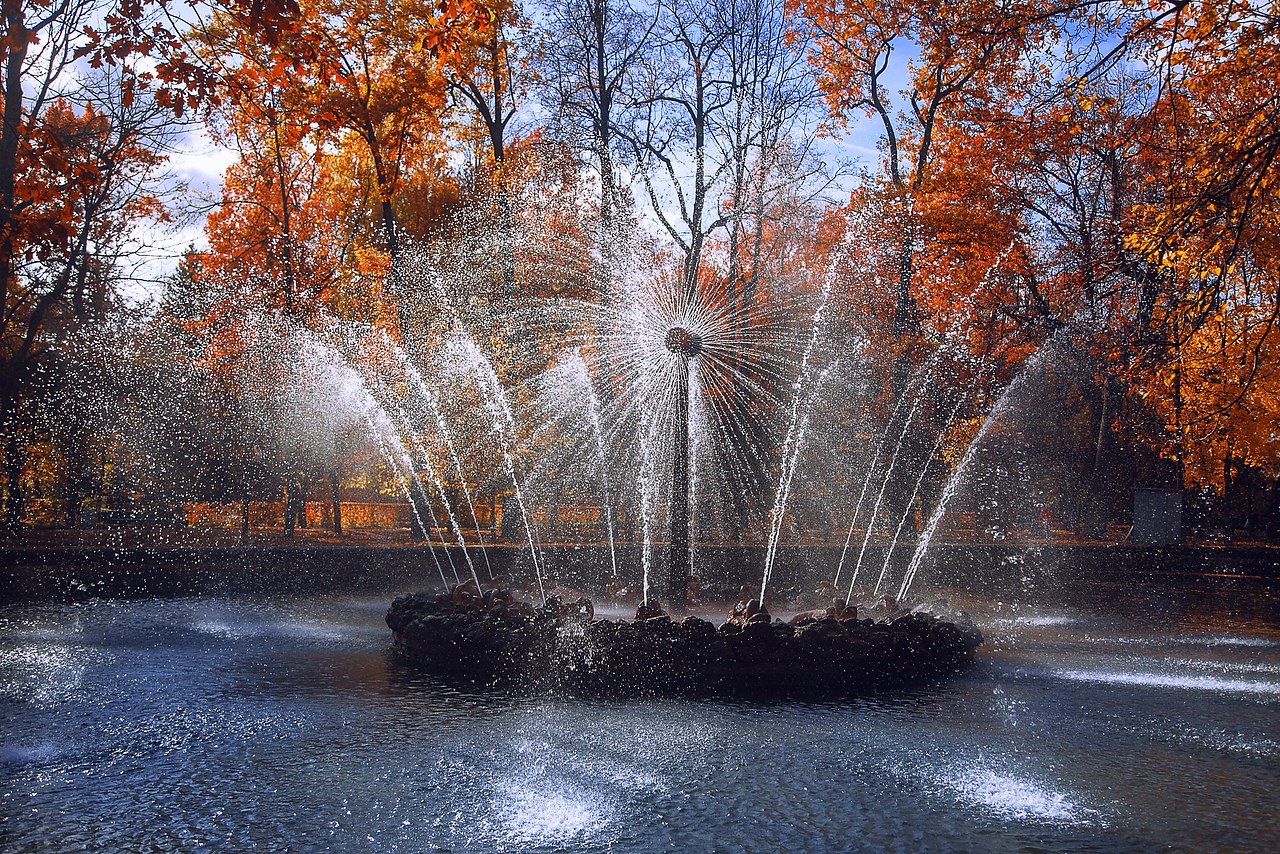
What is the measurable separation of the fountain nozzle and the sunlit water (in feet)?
15.2

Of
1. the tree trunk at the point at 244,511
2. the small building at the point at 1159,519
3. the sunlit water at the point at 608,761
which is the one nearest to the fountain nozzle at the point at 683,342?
the sunlit water at the point at 608,761

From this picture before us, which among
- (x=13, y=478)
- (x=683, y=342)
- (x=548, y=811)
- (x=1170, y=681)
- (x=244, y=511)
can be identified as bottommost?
(x=548, y=811)

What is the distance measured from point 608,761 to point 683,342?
587 cm

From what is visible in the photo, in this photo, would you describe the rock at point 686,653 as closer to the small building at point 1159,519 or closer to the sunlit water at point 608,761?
the sunlit water at point 608,761

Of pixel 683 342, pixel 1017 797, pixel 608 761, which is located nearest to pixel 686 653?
pixel 608 761

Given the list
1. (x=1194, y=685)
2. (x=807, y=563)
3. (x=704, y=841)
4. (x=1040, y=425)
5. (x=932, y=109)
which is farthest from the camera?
(x=1040, y=425)

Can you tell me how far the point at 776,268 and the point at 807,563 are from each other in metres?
12.0

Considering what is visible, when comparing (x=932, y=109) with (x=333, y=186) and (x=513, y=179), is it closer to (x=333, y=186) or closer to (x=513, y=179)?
(x=513, y=179)

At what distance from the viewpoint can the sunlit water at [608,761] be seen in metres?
4.52

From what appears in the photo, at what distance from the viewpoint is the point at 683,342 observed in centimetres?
1050

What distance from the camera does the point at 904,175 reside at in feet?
70.3

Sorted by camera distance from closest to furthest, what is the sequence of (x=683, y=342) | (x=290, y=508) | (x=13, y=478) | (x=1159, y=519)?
1. (x=683, y=342)
2. (x=13, y=478)
3. (x=1159, y=519)
4. (x=290, y=508)

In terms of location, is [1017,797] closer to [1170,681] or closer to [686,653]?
[686,653]

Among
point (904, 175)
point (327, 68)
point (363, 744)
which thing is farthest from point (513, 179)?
point (363, 744)
